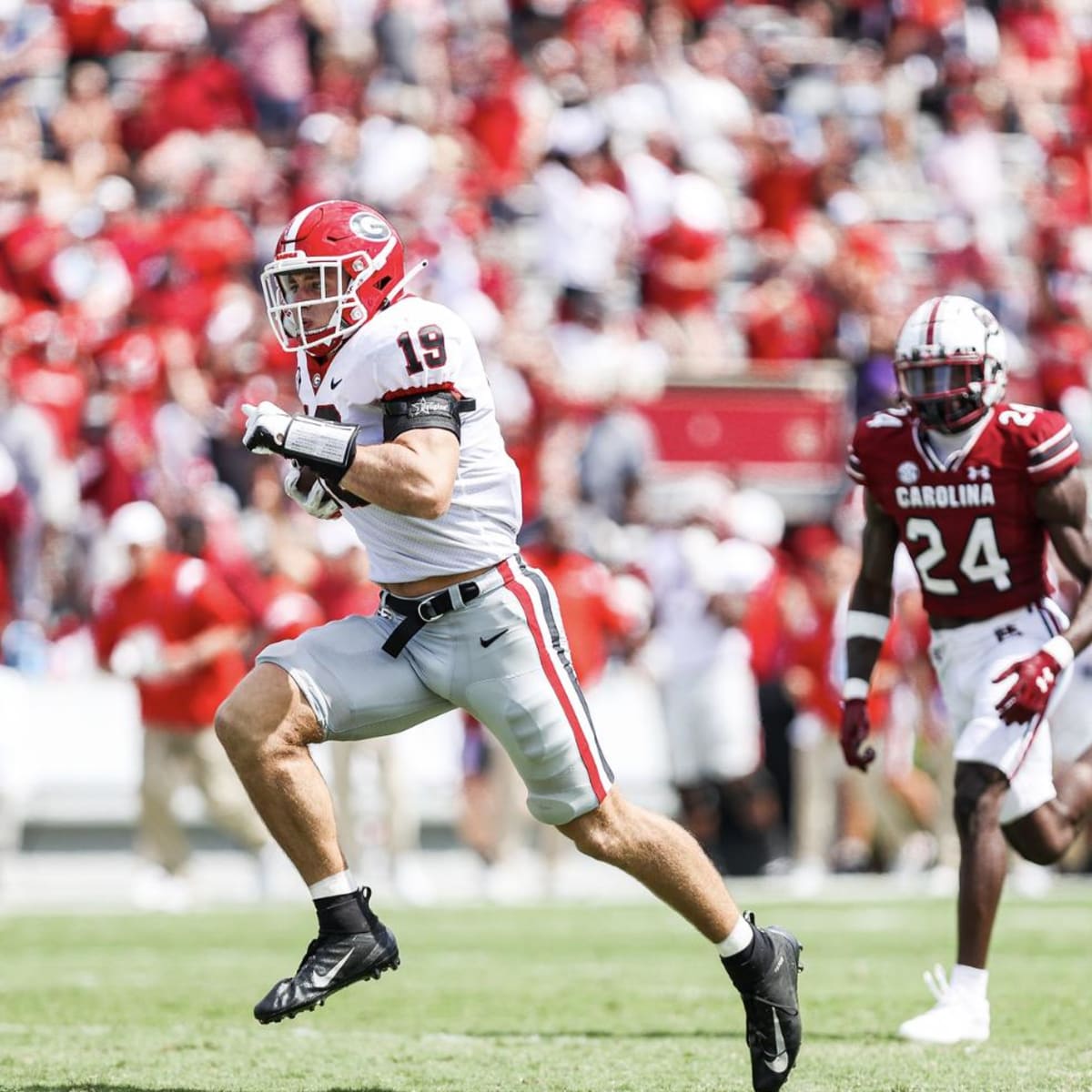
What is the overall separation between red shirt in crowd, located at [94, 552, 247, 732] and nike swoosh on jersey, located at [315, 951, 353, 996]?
5.97 metres

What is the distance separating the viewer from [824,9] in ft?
57.0

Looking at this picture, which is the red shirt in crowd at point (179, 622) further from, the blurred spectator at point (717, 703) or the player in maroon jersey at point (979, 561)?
the player in maroon jersey at point (979, 561)

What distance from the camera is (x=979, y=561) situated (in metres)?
5.91

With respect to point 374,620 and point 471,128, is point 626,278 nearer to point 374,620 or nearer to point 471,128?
point 471,128

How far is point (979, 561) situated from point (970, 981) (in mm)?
1144

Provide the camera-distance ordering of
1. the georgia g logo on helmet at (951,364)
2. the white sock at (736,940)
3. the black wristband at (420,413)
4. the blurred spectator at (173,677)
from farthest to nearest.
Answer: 1. the blurred spectator at (173,677)
2. the georgia g logo on helmet at (951,364)
3. the white sock at (736,940)
4. the black wristband at (420,413)

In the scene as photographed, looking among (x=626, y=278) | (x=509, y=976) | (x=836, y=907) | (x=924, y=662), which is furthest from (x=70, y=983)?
(x=626, y=278)

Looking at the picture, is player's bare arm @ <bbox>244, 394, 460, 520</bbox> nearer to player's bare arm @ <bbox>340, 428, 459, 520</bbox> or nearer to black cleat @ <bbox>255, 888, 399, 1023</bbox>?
player's bare arm @ <bbox>340, 428, 459, 520</bbox>

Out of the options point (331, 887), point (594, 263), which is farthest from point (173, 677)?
point (331, 887)

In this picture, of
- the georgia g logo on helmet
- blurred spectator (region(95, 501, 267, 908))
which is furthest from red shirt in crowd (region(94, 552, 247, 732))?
the georgia g logo on helmet

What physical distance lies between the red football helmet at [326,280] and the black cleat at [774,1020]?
64.9 inches

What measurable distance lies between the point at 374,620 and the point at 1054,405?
1001cm

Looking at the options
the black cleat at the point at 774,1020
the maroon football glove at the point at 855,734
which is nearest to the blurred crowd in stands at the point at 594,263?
the maroon football glove at the point at 855,734

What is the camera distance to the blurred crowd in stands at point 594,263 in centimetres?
1169
